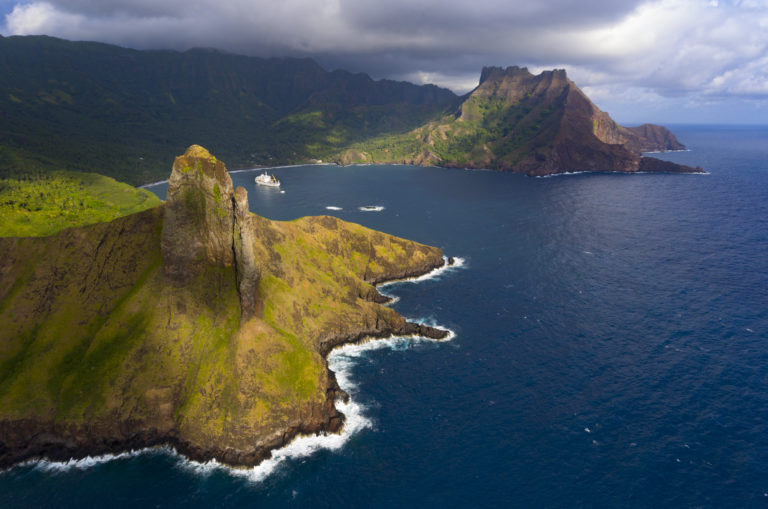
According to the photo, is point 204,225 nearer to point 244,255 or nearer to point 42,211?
point 244,255

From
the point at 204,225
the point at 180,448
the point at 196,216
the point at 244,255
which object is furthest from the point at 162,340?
the point at 196,216

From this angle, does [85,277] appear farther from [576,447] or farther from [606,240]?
[606,240]

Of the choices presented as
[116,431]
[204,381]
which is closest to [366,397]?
[204,381]

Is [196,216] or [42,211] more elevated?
[196,216]

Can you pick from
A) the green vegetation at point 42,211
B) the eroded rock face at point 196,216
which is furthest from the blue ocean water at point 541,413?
the green vegetation at point 42,211

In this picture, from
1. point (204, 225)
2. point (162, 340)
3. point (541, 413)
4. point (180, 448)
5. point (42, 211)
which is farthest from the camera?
point (42, 211)

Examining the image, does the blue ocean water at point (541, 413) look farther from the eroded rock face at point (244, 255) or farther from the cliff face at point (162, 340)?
the eroded rock face at point (244, 255)

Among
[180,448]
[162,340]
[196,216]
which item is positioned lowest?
[180,448]
